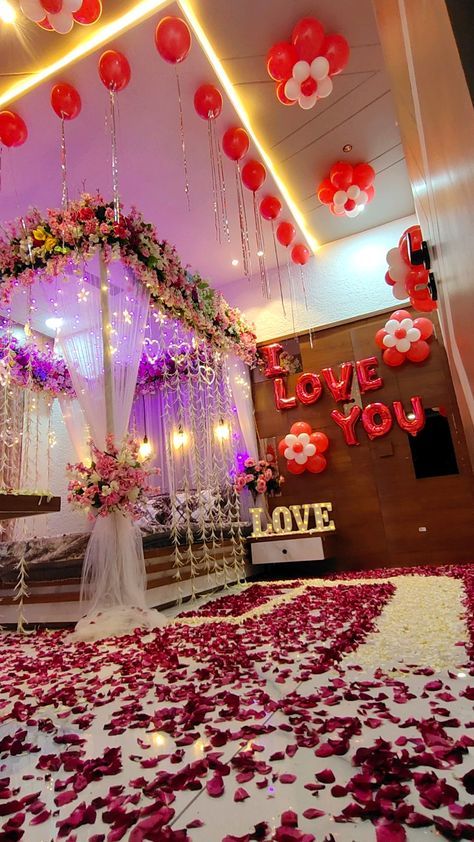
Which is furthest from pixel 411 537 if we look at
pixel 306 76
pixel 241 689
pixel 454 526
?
pixel 306 76

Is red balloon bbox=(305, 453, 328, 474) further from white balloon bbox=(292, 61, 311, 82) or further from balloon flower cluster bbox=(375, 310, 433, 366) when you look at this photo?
white balloon bbox=(292, 61, 311, 82)

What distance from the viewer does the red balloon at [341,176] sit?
15.9 feet

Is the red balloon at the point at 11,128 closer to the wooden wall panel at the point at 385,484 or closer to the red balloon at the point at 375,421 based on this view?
the wooden wall panel at the point at 385,484

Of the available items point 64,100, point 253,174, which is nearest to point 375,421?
point 253,174

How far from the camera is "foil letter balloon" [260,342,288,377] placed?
6.23 meters

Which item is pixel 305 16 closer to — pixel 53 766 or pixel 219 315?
pixel 219 315

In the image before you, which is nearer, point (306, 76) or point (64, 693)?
point (64, 693)

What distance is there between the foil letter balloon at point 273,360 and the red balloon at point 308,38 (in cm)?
339

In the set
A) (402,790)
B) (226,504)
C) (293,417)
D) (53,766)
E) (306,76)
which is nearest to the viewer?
(402,790)

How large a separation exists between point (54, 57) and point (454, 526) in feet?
19.2

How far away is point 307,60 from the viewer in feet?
11.2

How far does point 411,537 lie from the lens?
521 centimetres

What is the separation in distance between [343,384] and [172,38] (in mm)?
3893

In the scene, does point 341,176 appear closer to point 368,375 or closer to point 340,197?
point 340,197
